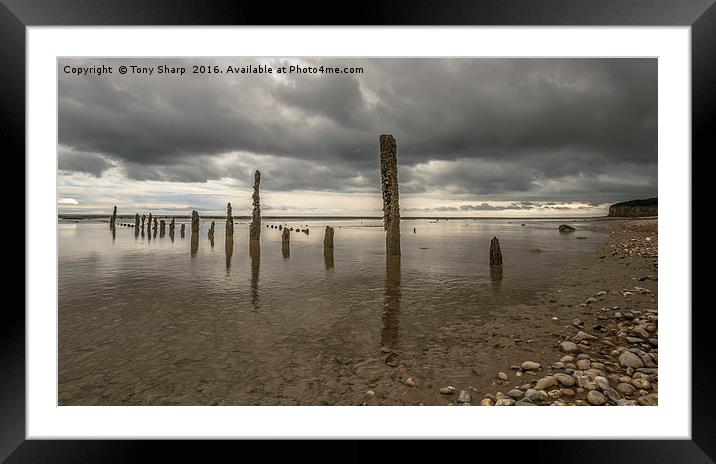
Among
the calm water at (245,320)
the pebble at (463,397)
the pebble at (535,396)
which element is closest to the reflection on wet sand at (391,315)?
the calm water at (245,320)

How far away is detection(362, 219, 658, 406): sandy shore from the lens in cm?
348

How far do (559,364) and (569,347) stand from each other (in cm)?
69

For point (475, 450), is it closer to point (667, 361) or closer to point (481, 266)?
point (667, 361)

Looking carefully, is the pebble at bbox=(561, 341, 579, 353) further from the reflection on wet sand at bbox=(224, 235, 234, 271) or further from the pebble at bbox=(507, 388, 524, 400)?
the reflection on wet sand at bbox=(224, 235, 234, 271)

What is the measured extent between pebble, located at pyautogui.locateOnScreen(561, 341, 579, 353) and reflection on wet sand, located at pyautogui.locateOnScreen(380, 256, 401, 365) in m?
2.39

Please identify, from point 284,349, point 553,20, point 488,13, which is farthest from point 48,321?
point 553,20

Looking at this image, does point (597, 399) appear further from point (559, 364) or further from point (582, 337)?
point (582, 337)

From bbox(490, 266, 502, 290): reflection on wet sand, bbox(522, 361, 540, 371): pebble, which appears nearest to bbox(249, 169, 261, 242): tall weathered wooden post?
bbox(490, 266, 502, 290): reflection on wet sand

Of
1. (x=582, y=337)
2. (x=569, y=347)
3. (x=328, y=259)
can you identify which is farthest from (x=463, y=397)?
(x=328, y=259)

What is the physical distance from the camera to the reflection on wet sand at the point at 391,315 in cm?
492

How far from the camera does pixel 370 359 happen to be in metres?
4.48

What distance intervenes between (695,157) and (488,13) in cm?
245

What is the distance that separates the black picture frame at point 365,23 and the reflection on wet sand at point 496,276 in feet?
19.9

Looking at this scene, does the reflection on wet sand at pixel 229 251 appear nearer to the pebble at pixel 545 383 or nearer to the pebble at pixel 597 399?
the pebble at pixel 545 383
